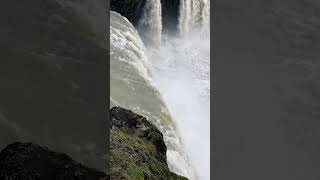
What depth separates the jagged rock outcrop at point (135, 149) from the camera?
26.4 ft

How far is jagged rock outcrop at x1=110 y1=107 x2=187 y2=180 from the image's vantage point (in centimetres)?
803

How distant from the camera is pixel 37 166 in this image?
6570 millimetres

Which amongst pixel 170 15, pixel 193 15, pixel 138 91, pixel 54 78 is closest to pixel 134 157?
pixel 54 78

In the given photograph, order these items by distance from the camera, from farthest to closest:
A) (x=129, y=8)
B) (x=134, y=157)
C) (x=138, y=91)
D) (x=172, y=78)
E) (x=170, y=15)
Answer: (x=170, y=15) → (x=172, y=78) → (x=129, y=8) → (x=138, y=91) → (x=134, y=157)

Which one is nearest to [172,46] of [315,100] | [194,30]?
[194,30]

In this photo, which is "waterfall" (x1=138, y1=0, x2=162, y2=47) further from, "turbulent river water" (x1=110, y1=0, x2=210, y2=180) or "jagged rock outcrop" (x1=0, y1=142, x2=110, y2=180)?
"jagged rock outcrop" (x1=0, y1=142, x2=110, y2=180)

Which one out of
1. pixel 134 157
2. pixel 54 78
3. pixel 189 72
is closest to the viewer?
pixel 134 157

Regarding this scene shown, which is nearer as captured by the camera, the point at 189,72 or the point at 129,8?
the point at 129,8

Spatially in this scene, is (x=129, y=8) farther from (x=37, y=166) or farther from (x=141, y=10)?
(x=37, y=166)

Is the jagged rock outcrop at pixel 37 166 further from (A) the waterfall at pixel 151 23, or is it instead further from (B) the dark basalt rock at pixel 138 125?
(A) the waterfall at pixel 151 23

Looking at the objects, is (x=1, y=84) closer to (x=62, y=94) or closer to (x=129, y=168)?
(x=62, y=94)

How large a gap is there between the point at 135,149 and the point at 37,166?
97.9 inches

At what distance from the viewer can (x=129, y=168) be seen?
26.3ft

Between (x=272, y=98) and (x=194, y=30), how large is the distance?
5.53m
